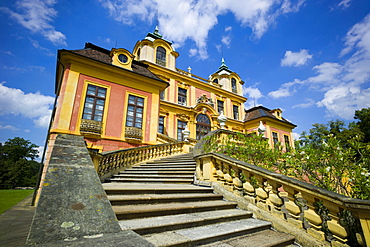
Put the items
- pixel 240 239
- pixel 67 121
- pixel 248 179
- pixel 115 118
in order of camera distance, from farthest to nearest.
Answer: pixel 115 118 → pixel 67 121 → pixel 248 179 → pixel 240 239

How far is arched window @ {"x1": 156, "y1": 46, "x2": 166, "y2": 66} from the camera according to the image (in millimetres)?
19234

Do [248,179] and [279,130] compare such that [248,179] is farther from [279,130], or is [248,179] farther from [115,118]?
[279,130]

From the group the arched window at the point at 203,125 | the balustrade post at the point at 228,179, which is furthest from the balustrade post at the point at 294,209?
the arched window at the point at 203,125

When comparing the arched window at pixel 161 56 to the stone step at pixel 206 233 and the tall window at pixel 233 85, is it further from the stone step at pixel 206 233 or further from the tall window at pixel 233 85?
the stone step at pixel 206 233

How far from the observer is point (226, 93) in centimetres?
2366

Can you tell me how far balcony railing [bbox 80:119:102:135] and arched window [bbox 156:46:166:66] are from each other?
10974mm

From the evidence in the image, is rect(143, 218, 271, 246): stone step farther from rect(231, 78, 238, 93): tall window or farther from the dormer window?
rect(231, 78, 238, 93): tall window

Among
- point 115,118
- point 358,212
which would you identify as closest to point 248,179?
point 358,212

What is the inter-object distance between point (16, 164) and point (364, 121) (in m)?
63.4

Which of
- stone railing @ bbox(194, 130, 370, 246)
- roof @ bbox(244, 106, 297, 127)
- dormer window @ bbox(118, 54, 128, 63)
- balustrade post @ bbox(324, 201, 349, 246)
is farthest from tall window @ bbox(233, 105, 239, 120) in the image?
balustrade post @ bbox(324, 201, 349, 246)

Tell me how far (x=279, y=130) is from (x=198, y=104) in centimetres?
1335

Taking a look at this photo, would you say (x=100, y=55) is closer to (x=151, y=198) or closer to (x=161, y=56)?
(x=161, y=56)

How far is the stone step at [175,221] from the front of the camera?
2.44m

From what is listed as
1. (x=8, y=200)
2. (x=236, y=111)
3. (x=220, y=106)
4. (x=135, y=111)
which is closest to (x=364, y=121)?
(x=236, y=111)
